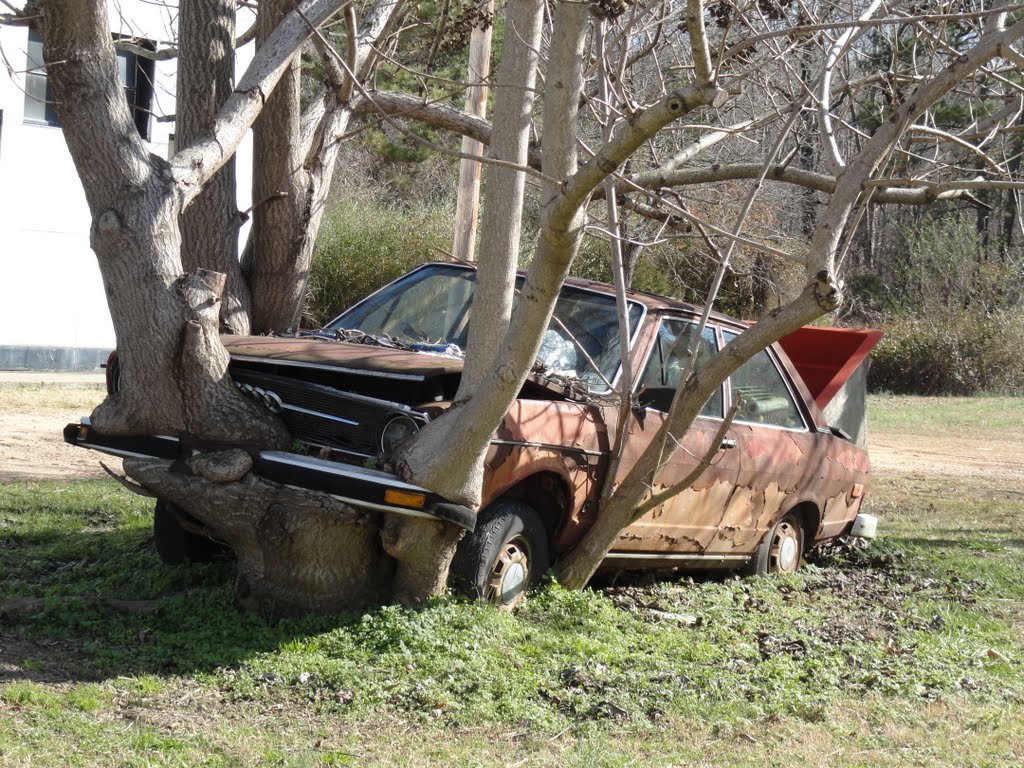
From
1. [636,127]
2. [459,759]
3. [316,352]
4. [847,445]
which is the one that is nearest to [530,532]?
Result: [316,352]

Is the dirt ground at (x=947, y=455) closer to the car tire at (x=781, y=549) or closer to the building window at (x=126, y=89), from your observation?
the car tire at (x=781, y=549)

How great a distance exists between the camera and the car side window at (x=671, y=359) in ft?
22.2

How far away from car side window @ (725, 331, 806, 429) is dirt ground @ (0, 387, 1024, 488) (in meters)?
5.75

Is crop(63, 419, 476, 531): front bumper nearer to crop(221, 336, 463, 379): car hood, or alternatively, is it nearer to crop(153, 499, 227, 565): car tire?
crop(221, 336, 463, 379): car hood

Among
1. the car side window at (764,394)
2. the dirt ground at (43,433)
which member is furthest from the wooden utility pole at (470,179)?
the car side window at (764,394)

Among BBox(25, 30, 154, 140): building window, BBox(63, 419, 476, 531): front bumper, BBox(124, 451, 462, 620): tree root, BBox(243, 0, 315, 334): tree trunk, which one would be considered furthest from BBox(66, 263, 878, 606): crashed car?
BBox(25, 30, 154, 140): building window

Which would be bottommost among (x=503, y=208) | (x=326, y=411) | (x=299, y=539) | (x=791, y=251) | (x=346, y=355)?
(x=299, y=539)

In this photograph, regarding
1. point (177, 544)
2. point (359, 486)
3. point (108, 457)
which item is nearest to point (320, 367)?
point (359, 486)

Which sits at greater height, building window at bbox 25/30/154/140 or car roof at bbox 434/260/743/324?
building window at bbox 25/30/154/140

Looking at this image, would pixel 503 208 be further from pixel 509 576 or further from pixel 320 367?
pixel 509 576

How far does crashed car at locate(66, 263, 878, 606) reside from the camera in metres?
5.52

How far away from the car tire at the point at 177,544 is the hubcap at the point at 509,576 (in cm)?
165

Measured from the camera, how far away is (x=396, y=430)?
18.0 ft

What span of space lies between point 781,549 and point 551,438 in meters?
2.95
